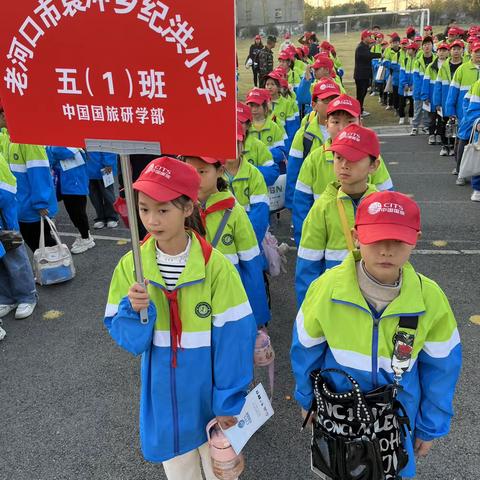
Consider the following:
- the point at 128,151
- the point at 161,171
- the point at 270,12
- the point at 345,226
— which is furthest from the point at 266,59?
the point at 128,151

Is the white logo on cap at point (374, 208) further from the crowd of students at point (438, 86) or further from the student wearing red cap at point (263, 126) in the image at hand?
the crowd of students at point (438, 86)

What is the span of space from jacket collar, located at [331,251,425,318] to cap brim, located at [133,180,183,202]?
2.68ft

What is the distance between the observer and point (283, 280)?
18.4ft

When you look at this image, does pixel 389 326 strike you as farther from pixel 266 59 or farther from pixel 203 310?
pixel 266 59

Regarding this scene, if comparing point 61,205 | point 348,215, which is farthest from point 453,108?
point 61,205

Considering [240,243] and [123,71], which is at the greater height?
[123,71]

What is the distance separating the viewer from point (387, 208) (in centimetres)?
208

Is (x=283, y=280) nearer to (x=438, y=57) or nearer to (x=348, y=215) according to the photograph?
(x=348, y=215)

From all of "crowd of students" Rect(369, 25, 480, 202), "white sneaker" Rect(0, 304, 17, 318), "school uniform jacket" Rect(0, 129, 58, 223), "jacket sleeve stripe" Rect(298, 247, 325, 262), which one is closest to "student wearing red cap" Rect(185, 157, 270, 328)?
"jacket sleeve stripe" Rect(298, 247, 325, 262)

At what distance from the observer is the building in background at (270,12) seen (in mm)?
26422

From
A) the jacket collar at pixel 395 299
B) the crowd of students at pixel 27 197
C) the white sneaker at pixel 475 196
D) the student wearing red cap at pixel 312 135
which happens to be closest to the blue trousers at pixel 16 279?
the crowd of students at pixel 27 197

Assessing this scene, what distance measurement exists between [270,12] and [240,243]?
90.8 ft

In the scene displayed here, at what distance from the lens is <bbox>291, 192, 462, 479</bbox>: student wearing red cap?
80.6 inches

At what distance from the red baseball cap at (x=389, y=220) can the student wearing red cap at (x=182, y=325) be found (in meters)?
→ 0.68
